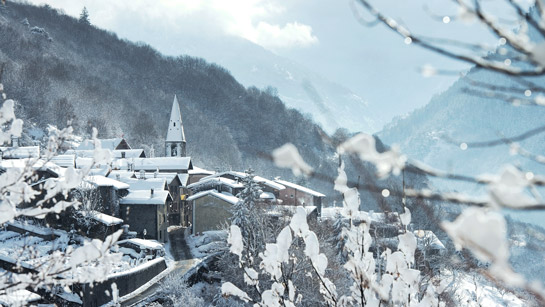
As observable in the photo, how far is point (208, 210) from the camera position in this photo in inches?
1407

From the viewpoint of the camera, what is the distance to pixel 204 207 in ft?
118

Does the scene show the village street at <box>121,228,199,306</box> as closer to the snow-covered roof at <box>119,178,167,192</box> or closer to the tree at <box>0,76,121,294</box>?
the snow-covered roof at <box>119,178,167,192</box>

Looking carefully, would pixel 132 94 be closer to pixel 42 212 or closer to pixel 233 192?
pixel 233 192

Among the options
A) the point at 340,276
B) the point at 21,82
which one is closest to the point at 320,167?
the point at 21,82

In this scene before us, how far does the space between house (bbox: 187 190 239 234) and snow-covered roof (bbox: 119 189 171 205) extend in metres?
3.15

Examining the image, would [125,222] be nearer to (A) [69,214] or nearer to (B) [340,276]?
(A) [69,214]

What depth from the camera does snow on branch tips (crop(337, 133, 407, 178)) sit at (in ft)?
4.58

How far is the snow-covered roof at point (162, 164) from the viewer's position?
157 ft

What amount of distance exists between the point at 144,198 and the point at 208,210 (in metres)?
5.78

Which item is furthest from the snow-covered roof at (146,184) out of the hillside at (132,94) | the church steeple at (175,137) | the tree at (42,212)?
the hillside at (132,94)

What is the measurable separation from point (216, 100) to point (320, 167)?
45.9 metres

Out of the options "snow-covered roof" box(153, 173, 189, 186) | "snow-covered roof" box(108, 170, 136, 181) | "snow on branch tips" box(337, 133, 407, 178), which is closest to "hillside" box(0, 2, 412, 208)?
"snow-covered roof" box(153, 173, 189, 186)

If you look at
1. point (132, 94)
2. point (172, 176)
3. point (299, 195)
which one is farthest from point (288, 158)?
point (132, 94)

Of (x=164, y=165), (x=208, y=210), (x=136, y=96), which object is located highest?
(x=136, y=96)
